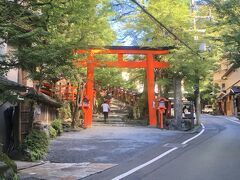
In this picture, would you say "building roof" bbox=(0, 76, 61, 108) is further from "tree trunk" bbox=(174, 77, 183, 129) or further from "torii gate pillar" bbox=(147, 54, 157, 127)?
"tree trunk" bbox=(174, 77, 183, 129)

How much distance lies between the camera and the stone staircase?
32709mm

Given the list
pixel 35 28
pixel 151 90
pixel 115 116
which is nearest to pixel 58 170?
pixel 35 28

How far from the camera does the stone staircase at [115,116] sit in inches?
1288

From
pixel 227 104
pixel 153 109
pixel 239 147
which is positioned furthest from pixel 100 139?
pixel 227 104

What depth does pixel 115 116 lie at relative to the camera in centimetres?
3638

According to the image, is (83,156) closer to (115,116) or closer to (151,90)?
(151,90)

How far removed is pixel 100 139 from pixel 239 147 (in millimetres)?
7163

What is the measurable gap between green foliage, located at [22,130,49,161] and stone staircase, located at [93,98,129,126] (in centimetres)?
1705

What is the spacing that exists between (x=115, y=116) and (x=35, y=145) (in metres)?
22.1

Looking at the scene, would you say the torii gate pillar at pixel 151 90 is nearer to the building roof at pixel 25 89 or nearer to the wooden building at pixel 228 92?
the building roof at pixel 25 89

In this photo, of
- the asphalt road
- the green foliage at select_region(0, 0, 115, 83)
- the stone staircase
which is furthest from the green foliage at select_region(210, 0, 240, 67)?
the stone staircase

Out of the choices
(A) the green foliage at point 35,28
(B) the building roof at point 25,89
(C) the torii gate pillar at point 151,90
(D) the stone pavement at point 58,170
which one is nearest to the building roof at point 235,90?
(C) the torii gate pillar at point 151,90

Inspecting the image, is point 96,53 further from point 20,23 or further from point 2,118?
point 20,23

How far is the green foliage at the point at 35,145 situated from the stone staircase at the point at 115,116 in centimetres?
1705
